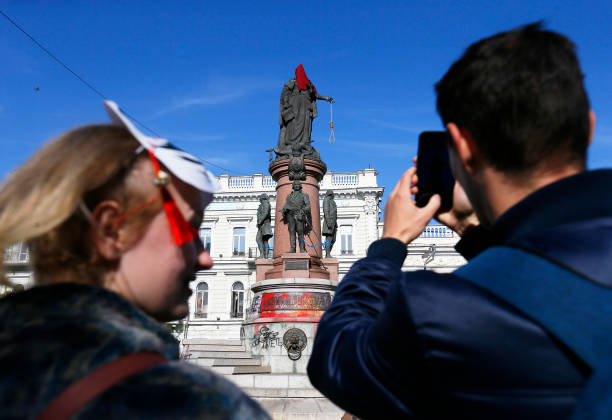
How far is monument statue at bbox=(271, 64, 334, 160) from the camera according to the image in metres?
13.5

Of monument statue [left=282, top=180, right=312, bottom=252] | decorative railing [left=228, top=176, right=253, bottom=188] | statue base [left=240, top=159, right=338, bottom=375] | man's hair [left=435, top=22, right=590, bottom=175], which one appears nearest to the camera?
man's hair [left=435, top=22, right=590, bottom=175]

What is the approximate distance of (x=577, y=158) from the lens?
1052mm

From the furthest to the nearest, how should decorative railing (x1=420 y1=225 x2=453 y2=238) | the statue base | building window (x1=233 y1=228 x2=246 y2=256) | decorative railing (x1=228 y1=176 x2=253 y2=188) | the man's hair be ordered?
1. decorative railing (x1=228 y1=176 x2=253 y2=188)
2. building window (x1=233 y1=228 x2=246 y2=256)
3. decorative railing (x1=420 y1=225 x2=453 y2=238)
4. the statue base
5. the man's hair

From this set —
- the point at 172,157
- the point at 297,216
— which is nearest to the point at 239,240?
the point at 297,216

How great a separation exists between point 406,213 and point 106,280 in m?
0.87

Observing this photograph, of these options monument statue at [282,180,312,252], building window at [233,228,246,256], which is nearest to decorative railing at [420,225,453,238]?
building window at [233,228,246,256]

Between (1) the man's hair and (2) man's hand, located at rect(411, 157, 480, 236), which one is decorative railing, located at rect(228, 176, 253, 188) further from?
(1) the man's hair

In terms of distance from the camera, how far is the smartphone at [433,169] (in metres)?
1.44

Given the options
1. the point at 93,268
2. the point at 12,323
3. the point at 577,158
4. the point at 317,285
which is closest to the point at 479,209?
the point at 577,158

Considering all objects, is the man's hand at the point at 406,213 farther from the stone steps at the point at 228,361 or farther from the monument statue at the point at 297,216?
the monument statue at the point at 297,216

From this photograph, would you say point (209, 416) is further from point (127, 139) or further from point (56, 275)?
point (127, 139)

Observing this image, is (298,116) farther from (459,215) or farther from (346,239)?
(346,239)

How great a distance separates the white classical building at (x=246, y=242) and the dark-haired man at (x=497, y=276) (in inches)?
1206

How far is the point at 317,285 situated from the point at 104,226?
34.4 feet
